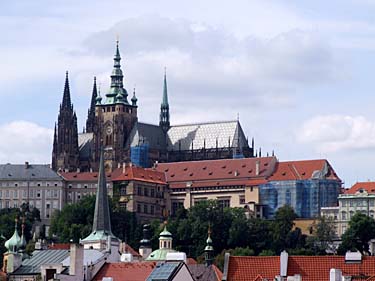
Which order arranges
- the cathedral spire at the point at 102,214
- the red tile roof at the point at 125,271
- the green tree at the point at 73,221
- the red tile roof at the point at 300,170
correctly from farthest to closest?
the red tile roof at the point at 300,170 → the green tree at the point at 73,221 → the cathedral spire at the point at 102,214 → the red tile roof at the point at 125,271

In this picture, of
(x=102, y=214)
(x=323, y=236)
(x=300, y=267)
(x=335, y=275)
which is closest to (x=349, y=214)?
(x=323, y=236)

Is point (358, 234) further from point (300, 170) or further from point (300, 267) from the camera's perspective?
point (300, 267)

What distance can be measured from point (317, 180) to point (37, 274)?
360 feet

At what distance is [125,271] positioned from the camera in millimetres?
78562

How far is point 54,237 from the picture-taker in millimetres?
176750

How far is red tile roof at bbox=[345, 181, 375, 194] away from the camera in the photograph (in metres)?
189

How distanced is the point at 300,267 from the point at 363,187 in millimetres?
124681

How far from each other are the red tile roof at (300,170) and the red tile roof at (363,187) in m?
2.73

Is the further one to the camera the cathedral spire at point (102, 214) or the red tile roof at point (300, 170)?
the red tile roof at point (300, 170)

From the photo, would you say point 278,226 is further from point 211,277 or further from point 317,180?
point 211,277

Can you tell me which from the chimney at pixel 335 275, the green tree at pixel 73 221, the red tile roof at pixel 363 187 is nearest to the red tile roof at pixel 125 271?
the chimney at pixel 335 275

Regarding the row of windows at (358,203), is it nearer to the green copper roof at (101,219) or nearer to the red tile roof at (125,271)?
the green copper roof at (101,219)

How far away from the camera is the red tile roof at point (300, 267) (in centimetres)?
6650

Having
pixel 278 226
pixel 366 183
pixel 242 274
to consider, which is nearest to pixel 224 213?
pixel 278 226
